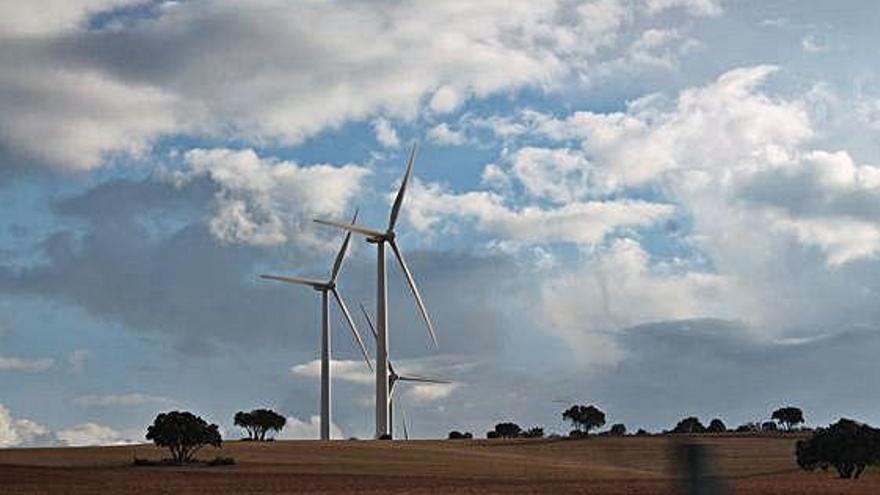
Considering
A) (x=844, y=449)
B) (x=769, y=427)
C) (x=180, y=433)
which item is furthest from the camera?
(x=769, y=427)

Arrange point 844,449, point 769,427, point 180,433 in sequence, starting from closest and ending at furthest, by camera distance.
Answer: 1. point 844,449
2. point 180,433
3. point 769,427

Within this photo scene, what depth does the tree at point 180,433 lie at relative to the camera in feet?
371

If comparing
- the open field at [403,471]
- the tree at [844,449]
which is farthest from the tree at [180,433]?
the tree at [844,449]

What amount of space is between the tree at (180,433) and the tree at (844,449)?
2004 inches

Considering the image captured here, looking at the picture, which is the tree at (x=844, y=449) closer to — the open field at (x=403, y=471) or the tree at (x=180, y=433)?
the open field at (x=403, y=471)

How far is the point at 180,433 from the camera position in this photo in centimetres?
11306

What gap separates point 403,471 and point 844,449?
1279 inches

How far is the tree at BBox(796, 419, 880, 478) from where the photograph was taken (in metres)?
94.9

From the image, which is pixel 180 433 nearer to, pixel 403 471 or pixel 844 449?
pixel 403 471

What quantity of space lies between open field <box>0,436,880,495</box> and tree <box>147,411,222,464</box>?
3383 millimetres

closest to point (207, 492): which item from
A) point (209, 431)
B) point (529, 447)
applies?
point (209, 431)

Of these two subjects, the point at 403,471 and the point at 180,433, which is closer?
the point at 403,471

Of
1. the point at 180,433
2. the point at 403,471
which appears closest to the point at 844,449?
the point at 403,471

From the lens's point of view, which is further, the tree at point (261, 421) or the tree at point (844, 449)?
the tree at point (261, 421)
